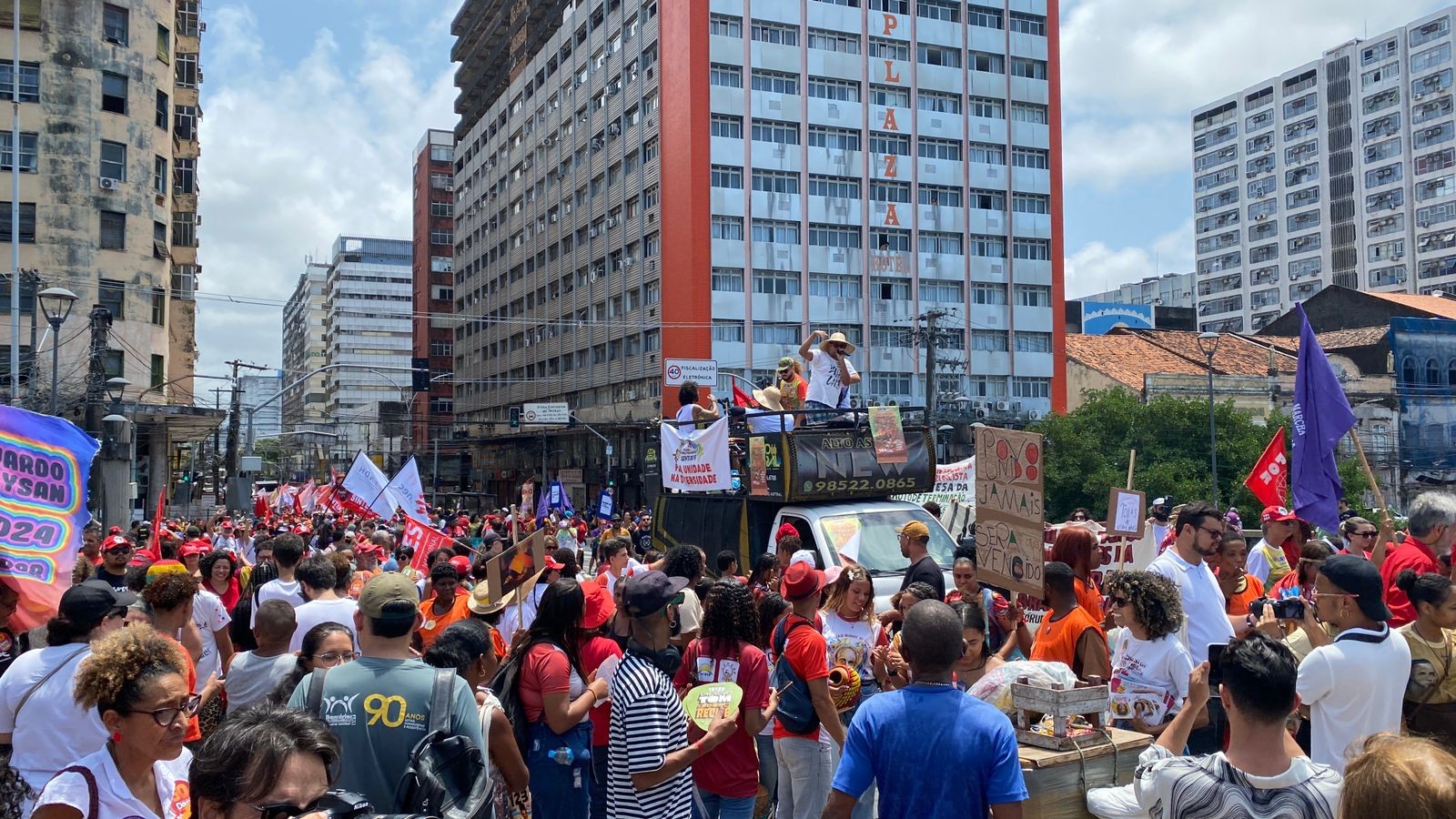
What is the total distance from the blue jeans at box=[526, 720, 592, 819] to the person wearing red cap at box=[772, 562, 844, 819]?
1.08 metres

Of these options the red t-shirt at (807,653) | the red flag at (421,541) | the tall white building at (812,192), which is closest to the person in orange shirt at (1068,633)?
the red t-shirt at (807,653)

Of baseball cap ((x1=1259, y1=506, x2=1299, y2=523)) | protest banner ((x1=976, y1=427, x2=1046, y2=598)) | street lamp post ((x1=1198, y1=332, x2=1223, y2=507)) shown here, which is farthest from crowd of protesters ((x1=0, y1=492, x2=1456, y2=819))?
street lamp post ((x1=1198, y1=332, x2=1223, y2=507))

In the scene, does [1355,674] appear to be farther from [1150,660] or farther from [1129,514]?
[1129,514]

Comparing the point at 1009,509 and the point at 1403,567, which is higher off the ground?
the point at 1009,509

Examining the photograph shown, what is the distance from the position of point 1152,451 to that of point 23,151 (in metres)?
41.6

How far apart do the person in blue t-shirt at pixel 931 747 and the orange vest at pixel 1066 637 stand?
2205 mm

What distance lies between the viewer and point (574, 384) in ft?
217

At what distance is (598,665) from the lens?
5.38 meters

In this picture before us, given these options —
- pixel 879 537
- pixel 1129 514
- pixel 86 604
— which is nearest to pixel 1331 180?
pixel 1129 514

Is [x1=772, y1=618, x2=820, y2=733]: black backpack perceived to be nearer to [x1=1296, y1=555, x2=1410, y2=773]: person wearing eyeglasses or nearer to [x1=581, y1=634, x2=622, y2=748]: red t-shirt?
[x1=581, y1=634, x2=622, y2=748]: red t-shirt

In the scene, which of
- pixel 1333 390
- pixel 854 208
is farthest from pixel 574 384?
pixel 1333 390

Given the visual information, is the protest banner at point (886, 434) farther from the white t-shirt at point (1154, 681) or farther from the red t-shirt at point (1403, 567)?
the white t-shirt at point (1154, 681)

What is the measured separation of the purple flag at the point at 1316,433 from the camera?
29.2ft

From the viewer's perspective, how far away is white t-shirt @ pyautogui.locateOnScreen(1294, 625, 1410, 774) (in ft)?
14.2
